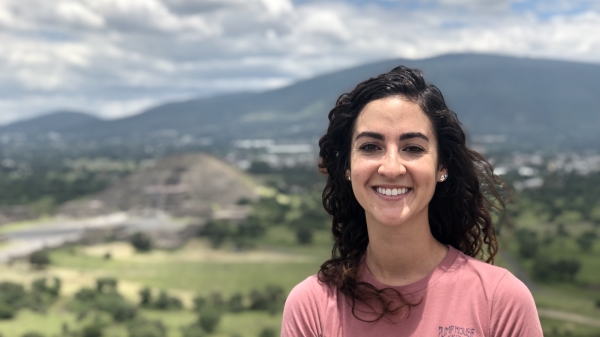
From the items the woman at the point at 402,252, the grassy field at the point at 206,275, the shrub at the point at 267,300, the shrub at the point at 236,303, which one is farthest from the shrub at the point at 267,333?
the woman at the point at 402,252

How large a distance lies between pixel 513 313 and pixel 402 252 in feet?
1.48

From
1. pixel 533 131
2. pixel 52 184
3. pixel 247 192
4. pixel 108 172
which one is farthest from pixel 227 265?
pixel 533 131

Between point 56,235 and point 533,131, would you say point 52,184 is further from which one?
point 533,131

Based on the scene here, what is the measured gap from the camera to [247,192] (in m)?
52.1

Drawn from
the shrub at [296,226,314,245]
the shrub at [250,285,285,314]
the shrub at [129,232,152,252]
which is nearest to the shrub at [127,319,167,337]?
the shrub at [250,285,285,314]

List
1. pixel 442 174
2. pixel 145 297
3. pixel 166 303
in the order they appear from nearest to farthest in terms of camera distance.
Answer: pixel 442 174 → pixel 166 303 → pixel 145 297

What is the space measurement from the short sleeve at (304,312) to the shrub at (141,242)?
31.8 m

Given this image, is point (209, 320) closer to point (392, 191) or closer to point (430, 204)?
point (430, 204)

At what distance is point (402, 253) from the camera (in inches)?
93.1

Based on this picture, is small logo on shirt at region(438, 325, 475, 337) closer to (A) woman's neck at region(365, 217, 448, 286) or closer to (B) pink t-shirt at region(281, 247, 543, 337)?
(B) pink t-shirt at region(281, 247, 543, 337)

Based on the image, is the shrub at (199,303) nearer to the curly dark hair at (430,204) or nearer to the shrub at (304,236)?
the shrub at (304,236)

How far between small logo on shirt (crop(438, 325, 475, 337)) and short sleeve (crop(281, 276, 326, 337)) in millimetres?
445

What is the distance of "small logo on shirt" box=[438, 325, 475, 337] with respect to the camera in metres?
2.17

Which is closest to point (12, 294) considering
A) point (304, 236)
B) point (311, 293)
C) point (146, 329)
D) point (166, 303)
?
point (166, 303)
